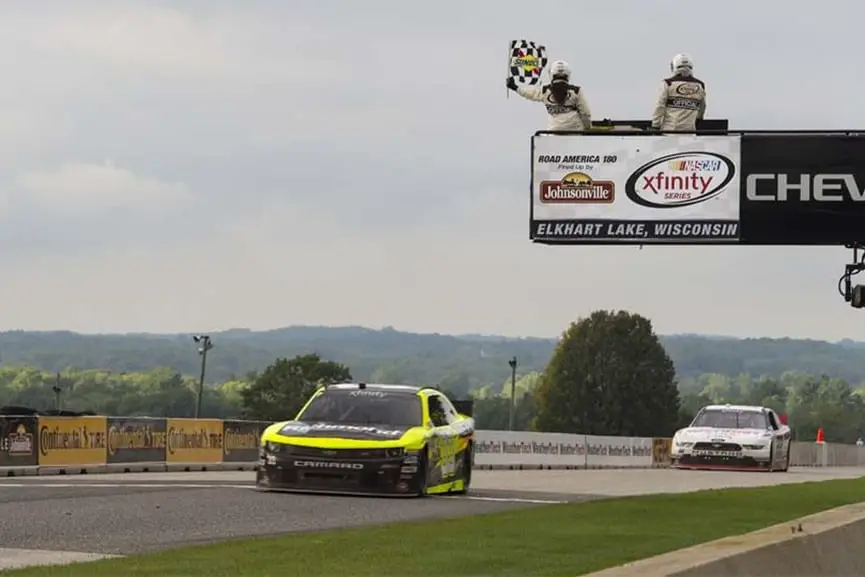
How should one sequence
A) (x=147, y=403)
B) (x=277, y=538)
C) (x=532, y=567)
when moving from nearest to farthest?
(x=532, y=567) < (x=277, y=538) < (x=147, y=403)

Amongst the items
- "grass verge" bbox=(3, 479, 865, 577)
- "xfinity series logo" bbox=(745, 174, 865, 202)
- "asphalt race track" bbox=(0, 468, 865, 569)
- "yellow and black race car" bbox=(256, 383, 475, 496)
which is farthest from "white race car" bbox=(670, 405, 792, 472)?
"grass verge" bbox=(3, 479, 865, 577)

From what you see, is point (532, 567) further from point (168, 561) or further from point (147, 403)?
point (147, 403)

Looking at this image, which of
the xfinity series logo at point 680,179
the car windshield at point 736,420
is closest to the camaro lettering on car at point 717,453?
the car windshield at point 736,420

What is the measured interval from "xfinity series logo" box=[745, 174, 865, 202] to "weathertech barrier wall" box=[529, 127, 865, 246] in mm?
13

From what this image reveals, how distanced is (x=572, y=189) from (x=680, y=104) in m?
1.72

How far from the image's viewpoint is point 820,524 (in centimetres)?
1166

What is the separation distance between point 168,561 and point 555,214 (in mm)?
12188

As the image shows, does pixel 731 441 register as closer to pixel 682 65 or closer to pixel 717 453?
pixel 717 453

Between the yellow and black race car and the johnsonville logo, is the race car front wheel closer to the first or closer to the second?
the yellow and black race car

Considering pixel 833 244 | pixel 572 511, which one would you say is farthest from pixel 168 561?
pixel 833 244

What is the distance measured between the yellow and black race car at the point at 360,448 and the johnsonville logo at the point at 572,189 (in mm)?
3283

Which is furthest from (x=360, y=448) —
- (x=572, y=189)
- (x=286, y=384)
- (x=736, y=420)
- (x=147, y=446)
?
(x=286, y=384)

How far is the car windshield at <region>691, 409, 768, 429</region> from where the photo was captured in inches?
1448

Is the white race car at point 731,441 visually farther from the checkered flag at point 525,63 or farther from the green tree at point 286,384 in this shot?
the green tree at point 286,384
